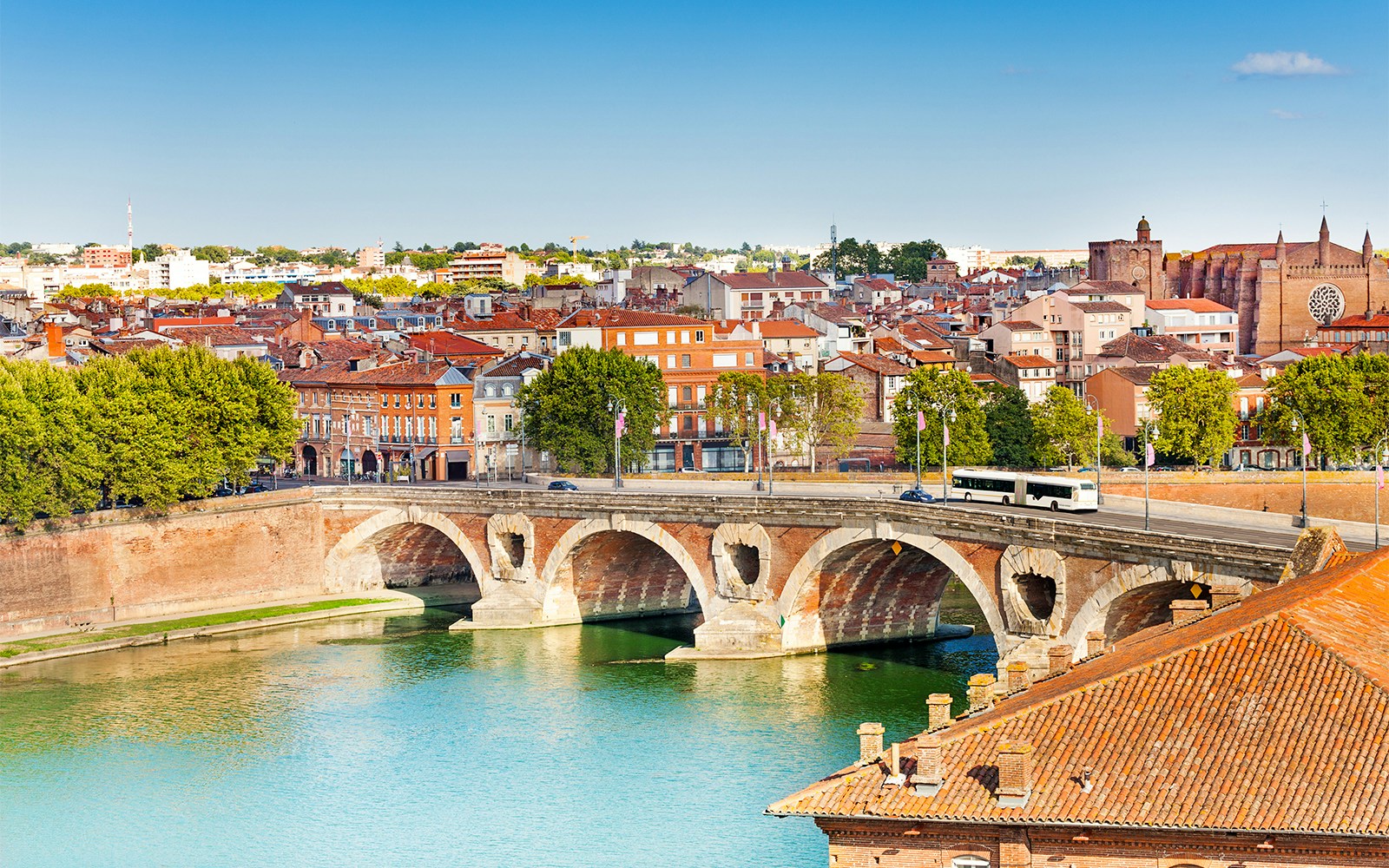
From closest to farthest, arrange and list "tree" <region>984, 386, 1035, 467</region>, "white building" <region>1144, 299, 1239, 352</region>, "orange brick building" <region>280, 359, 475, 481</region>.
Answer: "orange brick building" <region>280, 359, 475, 481</region> → "tree" <region>984, 386, 1035, 467</region> → "white building" <region>1144, 299, 1239, 352</region>

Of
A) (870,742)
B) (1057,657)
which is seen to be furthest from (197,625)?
(870,742)

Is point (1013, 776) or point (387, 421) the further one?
point (387, 421)

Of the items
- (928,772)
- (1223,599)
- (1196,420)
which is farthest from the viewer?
(1196,420)

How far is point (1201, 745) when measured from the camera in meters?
26.5

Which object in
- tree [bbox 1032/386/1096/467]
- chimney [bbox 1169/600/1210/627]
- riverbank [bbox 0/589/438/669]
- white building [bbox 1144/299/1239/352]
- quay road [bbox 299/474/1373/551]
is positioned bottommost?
riverbank [bbox 0/589/438/669]

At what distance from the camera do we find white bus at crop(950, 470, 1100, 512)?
65250mm

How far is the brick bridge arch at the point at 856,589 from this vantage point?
207 feet

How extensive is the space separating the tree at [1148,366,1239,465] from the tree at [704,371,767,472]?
20131mm

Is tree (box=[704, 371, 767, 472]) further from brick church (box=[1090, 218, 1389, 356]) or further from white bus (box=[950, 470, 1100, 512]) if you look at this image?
brick church (box=[1090, 218, 1389, 356])

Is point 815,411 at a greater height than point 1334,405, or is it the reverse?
point 815,411

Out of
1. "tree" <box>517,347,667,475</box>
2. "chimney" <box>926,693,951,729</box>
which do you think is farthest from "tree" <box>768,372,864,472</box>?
"chimney" <box>926,693,951,729</box>

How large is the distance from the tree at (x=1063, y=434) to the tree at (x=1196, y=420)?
361 centimetres

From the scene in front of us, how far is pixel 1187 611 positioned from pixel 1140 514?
28038mm

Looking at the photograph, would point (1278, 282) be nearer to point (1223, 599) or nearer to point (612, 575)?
point (612, 575)
